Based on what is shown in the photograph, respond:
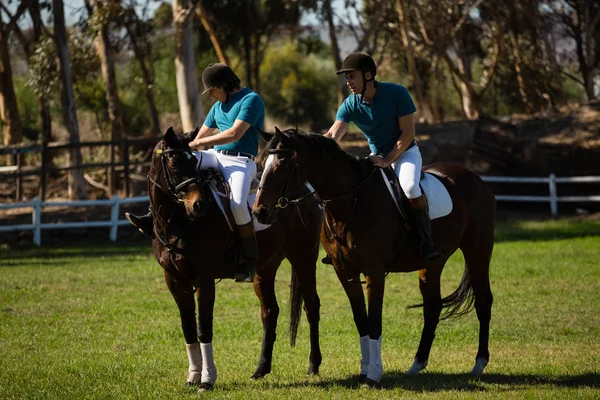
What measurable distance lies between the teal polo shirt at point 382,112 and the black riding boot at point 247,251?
Result: 1.36 meters

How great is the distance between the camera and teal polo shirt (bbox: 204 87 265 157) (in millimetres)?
8336

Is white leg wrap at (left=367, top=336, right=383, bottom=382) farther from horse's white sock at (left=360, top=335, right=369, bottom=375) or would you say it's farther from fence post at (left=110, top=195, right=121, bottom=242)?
fence post at (left=110, top=195, right=121, bottom=242)

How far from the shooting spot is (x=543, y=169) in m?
25.9

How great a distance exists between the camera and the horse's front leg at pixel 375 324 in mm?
8047

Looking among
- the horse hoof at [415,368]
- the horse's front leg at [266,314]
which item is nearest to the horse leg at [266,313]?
the horse's front leg at [266,314]

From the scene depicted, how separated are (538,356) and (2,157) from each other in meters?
26.6

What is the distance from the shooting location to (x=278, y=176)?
25.1 ft

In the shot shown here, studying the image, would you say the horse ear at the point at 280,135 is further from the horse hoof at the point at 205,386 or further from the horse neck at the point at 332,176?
the horse hoof at the point at 205,386

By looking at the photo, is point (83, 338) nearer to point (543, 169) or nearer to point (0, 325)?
point (0, 325)

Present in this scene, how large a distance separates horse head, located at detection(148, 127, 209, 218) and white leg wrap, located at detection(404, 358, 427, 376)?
99.5 inches

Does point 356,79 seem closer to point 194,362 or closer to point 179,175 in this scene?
point 179,175

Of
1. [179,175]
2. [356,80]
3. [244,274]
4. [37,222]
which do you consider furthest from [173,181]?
[37,222]

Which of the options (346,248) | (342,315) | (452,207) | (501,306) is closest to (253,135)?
(346,248)

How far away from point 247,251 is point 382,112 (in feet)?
5.67
